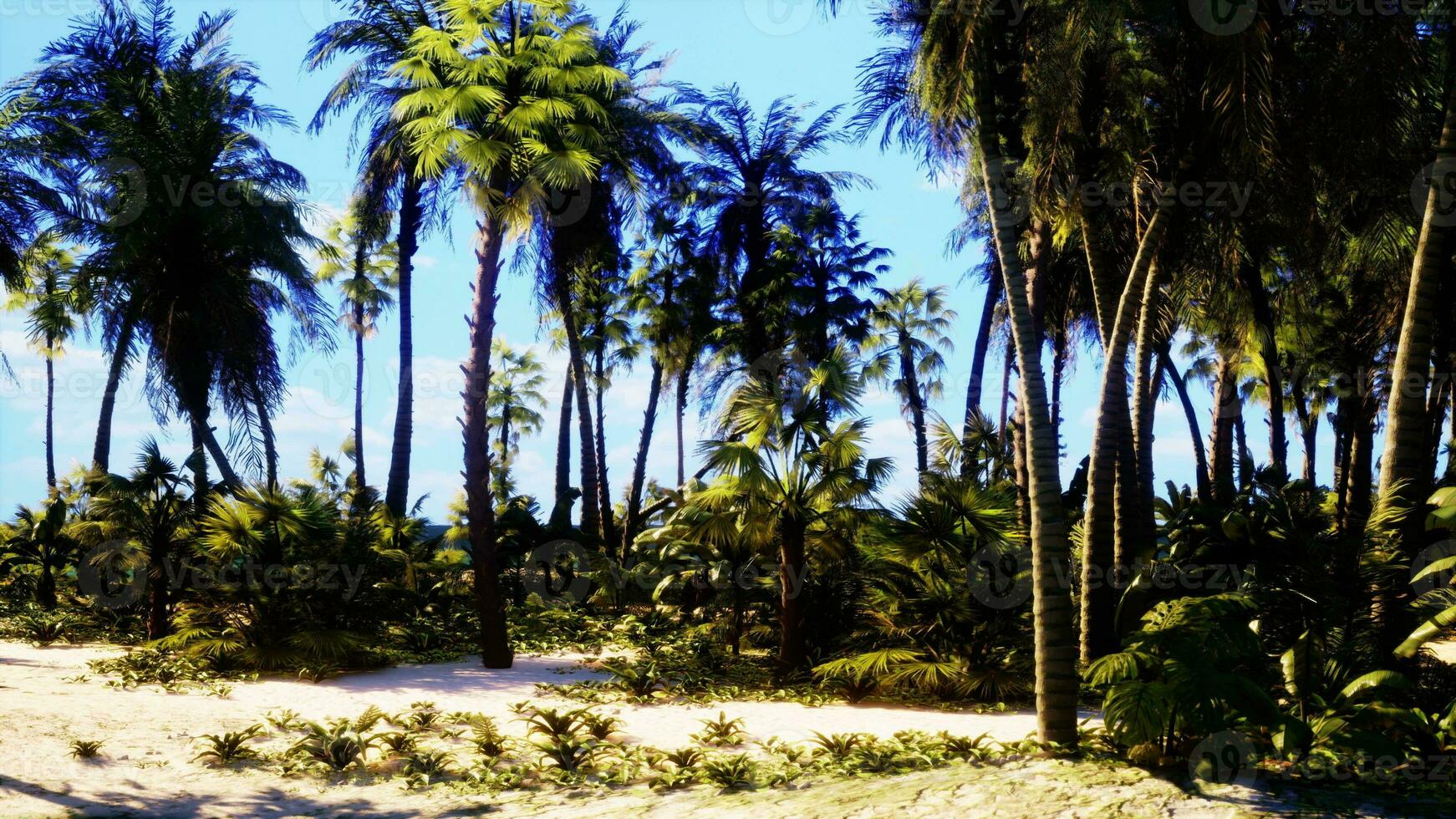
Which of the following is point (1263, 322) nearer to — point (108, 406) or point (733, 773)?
point (733, 773)

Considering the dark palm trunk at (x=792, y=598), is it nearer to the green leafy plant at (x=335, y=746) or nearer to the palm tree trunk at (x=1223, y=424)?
the green leafy plant at (x=335, y=746)

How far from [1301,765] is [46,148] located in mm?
25854

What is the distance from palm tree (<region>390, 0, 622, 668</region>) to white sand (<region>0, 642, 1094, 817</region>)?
2.22 m

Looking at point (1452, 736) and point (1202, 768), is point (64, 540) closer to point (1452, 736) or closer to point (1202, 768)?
point (1202, 768)

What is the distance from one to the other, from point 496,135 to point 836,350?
6.20 metres

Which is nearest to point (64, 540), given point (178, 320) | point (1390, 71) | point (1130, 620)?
point (178, 320)

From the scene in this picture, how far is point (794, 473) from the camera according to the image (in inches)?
519

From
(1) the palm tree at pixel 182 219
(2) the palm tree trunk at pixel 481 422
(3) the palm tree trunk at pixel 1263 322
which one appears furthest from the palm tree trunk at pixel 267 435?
(3) the palm tree trunk at pixel 1263 322

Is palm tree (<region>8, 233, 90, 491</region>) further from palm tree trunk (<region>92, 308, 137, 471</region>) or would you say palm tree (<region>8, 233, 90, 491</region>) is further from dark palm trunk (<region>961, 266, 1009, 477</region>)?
dark palm trunk (<region>961, 266, 1009, 477</region>)

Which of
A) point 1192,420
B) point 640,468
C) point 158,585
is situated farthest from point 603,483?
point 1192,420

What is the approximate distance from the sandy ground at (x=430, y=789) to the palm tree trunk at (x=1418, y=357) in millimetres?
4985

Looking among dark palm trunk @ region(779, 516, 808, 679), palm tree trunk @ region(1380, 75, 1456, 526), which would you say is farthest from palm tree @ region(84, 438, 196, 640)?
palm tree trunk @ region(1380, 75, 1456, 526)

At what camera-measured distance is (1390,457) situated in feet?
36.6

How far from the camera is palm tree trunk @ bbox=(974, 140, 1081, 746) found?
29.6 ft
